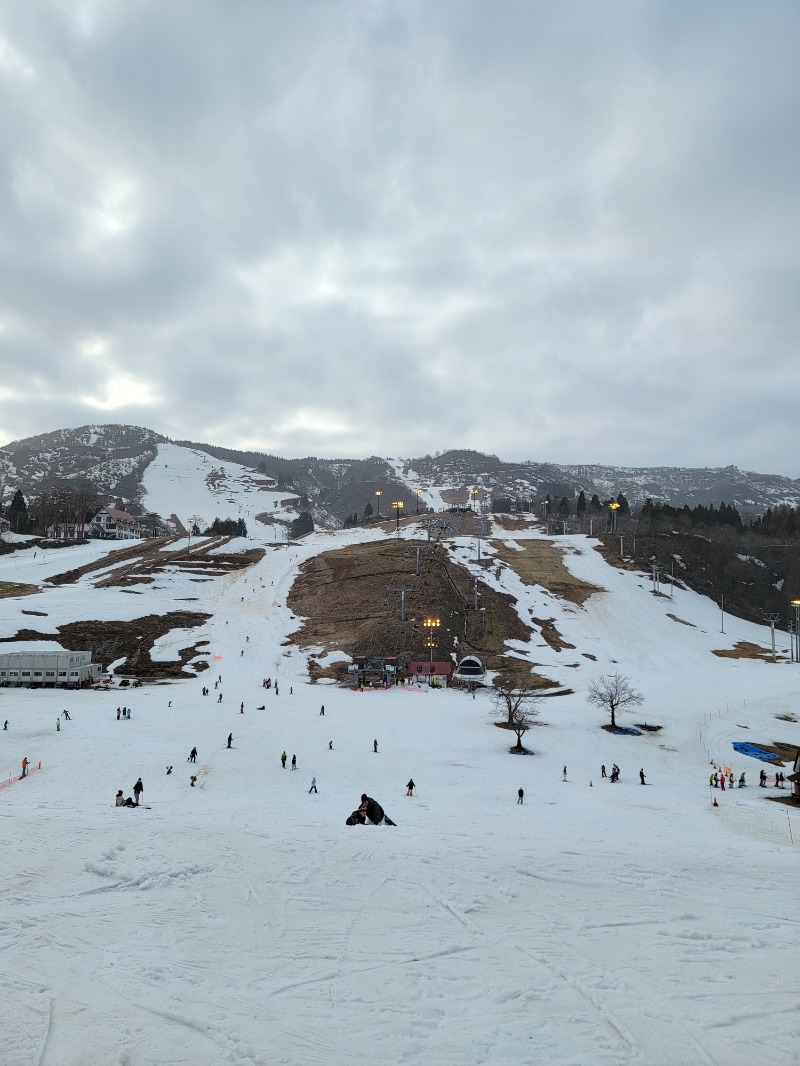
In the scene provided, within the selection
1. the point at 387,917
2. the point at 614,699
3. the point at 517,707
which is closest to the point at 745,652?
the point at 614,699

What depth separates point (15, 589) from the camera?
91.8 meters

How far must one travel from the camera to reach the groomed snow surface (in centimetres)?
972

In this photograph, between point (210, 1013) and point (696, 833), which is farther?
point (696, 833)

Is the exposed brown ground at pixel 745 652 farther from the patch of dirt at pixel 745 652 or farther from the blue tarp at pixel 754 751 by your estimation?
the blue tarp at pixel 754 751

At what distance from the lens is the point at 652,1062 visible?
9.25m

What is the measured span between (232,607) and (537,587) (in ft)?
184

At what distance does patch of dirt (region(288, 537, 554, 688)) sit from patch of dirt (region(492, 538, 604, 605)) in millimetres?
13245

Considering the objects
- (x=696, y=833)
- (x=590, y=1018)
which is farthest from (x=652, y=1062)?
(x=696, y=833)

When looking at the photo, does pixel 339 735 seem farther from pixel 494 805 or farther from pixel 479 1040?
pixel 479 1040

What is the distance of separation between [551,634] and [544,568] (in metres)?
31.5

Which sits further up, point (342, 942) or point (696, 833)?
point (342, 942)

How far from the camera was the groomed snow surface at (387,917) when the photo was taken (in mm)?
9719

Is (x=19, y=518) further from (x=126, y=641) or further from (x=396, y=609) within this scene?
(x=396, y=609)

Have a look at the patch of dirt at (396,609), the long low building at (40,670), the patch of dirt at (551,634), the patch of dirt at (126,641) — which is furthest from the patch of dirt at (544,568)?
the long low building at (40,670)
